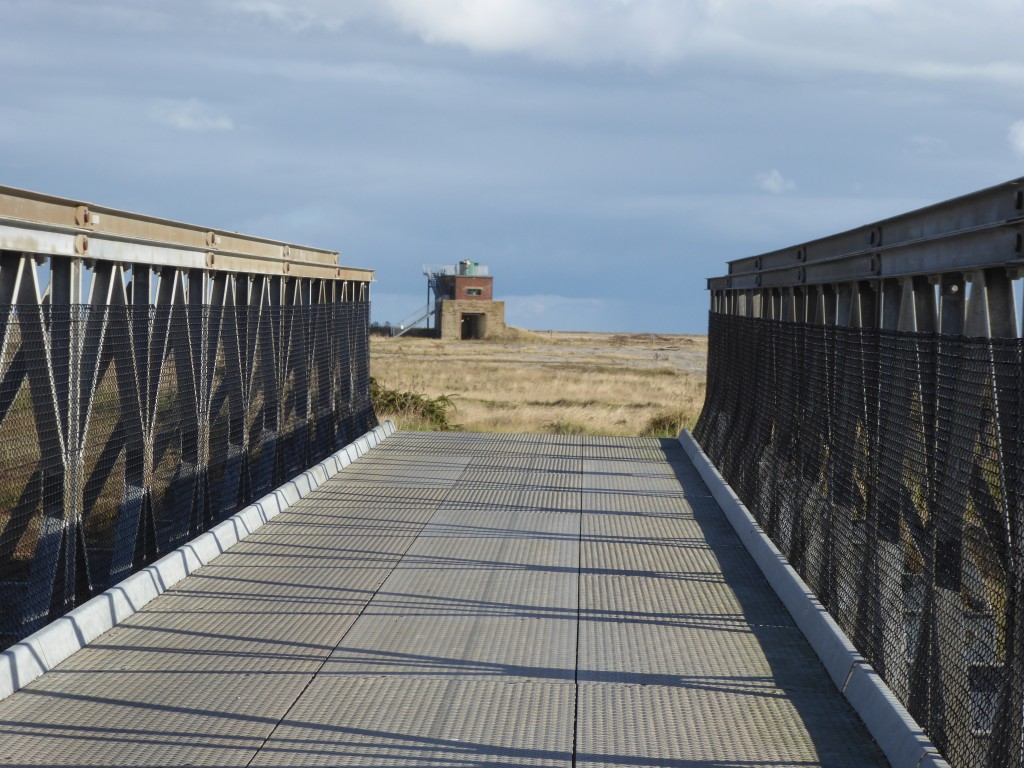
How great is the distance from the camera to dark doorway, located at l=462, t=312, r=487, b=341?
109000mm

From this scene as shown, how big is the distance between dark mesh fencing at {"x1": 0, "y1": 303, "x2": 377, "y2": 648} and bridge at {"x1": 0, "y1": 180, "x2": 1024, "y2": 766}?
0.03 metres

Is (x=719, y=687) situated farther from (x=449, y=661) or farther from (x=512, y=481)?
(x=512, y=481)

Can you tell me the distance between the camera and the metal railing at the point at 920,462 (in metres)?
5.73

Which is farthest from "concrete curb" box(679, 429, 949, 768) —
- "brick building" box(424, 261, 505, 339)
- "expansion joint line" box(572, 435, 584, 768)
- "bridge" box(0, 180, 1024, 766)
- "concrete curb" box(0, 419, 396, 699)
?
"brick building" box(424, 261, 505, 339)

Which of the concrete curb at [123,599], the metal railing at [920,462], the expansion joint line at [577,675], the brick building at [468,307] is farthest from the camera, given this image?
the brick building at [468,307]

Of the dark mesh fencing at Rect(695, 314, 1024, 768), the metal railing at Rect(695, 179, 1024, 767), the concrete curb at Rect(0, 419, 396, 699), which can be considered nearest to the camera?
the dark mesh fencing at Rect(695, 314, 1024, 768)

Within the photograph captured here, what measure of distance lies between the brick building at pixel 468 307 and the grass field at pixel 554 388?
22887 millimetres

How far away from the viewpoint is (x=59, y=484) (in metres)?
8.41

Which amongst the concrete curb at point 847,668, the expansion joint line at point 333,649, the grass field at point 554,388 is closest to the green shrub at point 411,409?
the grass field at point 554,388

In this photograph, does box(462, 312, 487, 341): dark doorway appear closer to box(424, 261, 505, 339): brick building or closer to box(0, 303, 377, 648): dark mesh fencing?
box(424, 261, 505, 339): brick building

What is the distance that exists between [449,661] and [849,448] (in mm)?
2831

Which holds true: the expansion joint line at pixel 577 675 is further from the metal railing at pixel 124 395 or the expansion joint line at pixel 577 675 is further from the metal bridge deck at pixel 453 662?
the metal railing at pixel 124 395

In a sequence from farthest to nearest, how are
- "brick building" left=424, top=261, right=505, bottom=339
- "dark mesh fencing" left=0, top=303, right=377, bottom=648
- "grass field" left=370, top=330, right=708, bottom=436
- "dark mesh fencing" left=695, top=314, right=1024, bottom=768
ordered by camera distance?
1. "brick building" left=424, top=261, right=505, bottom=339
2. "grass field" left=370, top=330, right=708, bottom=436
3. "dark mesh fencing" left=0, top=303, right=377, bottom=648
4. "dark mesh fencing" left=695, top=314, right=1024, bottom=768

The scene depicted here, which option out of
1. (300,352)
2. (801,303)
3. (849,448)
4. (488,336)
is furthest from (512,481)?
(488,336)
